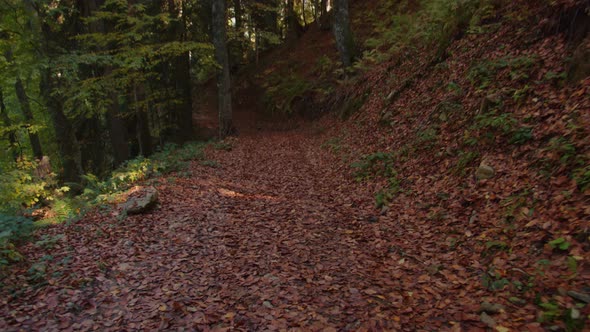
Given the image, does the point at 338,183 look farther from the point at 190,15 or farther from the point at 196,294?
the point at 190,15

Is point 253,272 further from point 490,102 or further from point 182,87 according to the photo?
point 182,87

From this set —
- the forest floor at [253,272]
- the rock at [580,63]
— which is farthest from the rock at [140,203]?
the rock at [580,63]

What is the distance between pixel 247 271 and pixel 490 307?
302 centimetres

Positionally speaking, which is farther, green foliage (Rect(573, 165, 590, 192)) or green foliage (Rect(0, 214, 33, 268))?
green foliage (Rect(0, 214, 33, 268))

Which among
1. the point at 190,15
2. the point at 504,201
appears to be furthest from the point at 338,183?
the point at 190,15

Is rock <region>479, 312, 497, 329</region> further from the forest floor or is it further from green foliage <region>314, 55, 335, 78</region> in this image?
green foliage <region>314, 55, 335, 78</region>

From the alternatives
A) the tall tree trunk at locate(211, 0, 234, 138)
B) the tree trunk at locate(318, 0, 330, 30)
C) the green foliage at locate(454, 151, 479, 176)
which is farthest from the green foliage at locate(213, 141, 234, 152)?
the tree trunk at locate(318, 0, 330, 30)

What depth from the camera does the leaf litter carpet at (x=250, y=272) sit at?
3900 mm

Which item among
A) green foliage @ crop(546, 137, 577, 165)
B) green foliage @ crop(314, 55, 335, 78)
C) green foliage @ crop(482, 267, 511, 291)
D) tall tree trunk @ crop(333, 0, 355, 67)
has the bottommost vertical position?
green foliage @ crop(482, 267, 511, 291)

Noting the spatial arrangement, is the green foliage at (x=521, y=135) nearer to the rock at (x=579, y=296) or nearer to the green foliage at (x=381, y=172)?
the green foliage at (x=381, y=172)

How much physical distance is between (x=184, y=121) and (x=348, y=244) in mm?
14394

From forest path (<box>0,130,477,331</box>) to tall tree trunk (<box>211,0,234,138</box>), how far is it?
29.4 ft

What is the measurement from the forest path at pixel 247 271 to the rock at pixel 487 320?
25 cm

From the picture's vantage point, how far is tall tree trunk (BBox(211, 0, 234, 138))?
50.1 feet
